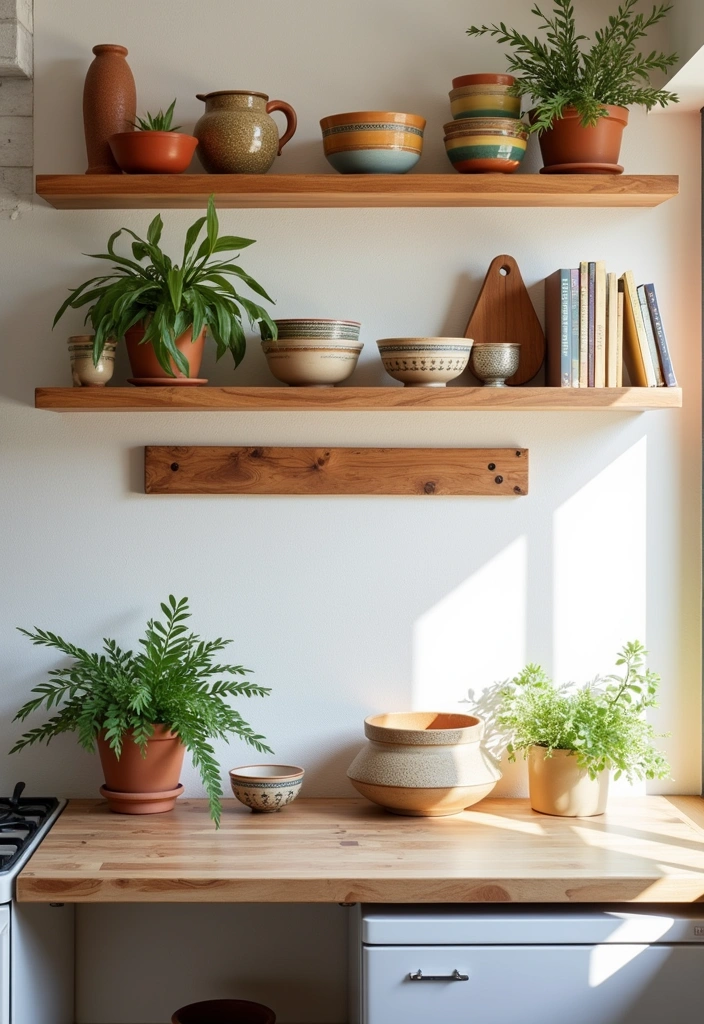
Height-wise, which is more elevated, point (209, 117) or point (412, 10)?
point (412, 10)

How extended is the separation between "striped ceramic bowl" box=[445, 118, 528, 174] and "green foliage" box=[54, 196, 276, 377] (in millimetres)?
497

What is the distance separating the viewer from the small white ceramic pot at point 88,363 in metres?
2.34

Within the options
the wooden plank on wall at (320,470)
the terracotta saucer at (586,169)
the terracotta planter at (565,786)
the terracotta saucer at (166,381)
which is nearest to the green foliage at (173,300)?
the terracotta saucer at (166,381)

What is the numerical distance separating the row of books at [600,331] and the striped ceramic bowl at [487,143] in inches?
10.6

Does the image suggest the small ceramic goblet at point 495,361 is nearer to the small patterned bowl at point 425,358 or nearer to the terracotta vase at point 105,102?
the small patterned bowl at point 425,358

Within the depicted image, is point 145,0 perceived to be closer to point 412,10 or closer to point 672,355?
point 412,10

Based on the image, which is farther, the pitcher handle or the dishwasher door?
the pitcher handle

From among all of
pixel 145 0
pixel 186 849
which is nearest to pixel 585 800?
pixel 186 849

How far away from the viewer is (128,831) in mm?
2227

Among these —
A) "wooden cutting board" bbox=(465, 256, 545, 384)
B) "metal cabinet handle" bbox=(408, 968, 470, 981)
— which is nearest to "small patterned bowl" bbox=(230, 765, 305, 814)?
"metal cabinet handle" bbox=(408, 968, 470, 981)

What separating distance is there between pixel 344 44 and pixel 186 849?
5.87 ft

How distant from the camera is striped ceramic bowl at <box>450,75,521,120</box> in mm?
2316

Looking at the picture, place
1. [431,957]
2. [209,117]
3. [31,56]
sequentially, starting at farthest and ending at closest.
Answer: [31,56] → [209,117] → [431,957]

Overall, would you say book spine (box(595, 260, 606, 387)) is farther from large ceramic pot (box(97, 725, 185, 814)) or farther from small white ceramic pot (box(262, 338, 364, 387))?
large ceramic pot (box(97, 725, 185, 814))
